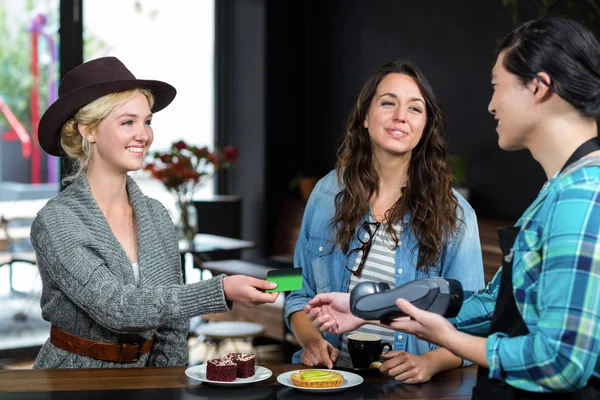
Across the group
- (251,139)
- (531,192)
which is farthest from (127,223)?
(251,139)

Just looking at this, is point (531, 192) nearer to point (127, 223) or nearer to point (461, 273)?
point (461, 273)

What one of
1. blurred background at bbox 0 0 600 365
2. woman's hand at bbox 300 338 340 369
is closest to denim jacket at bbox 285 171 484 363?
woman's hand at bbox 300 338 340 369

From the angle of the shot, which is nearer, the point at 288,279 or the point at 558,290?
the point at 558,290

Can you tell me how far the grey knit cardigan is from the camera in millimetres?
2166

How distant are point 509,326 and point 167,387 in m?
0.87

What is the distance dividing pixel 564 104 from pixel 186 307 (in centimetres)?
114

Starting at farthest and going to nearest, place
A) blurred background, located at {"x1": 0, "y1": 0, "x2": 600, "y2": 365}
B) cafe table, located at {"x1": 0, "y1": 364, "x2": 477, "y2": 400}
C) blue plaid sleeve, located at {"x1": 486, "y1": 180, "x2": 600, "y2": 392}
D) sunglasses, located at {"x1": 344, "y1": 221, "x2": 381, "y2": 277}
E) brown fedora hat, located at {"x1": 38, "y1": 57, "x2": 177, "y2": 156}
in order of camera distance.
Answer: blurred background, located at {"x1": 0, "y1": 0, "x2": 600, "y2": 365}
sunglasses, located at {"x1": 344, "y1": 221, "x2": 381, "y2": 277}
brown fedora hat, located at {"x1": 38, "y1": 57, "x2": 177, "y2": 156}
cafe table, located at {"x1": 0, "y1": 364, "x2": 477, "y2": 400}
blue plaid sleeve, located at {"x1": 486, "y1": 180, "x2": 600, "y2": 392}

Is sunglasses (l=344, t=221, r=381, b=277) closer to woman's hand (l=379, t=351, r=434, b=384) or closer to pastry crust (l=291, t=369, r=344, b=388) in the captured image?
woman's hand (l=379, t=351, r=434, b=384)

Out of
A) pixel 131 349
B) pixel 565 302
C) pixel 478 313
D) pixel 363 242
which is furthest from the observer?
pixel 363 242

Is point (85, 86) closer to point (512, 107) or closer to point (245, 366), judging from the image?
point (245, 366)

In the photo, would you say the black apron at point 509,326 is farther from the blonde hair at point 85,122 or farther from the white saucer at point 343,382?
the blonde hair at point 85,122

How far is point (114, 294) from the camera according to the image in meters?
2.18

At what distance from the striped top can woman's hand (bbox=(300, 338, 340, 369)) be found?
15 centimetres

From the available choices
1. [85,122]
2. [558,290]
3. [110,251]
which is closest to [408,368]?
[558,290]
